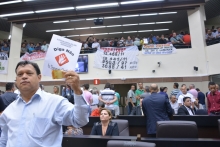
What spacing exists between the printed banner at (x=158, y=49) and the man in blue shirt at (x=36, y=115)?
9117mm

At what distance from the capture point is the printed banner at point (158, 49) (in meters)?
9.91

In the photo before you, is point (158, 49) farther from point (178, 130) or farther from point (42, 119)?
point (42, 119)

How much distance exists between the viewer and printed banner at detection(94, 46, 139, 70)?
10023 mm

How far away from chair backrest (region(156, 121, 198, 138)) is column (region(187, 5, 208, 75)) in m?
8.00

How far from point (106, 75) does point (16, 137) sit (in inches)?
356

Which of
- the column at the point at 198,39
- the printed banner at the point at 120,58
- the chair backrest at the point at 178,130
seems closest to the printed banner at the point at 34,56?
the printed banner at the point at 120,58

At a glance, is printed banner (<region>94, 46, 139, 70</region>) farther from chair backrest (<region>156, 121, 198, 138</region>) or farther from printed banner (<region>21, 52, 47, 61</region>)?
chair backrest (<region>156, 121, 198, 138</region>)

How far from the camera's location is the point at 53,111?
1.29 metres

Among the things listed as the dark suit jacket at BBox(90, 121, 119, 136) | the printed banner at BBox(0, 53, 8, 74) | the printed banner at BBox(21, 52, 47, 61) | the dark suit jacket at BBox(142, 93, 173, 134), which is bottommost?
the dark suit jacket at BBox(90, 121, 119, 136)

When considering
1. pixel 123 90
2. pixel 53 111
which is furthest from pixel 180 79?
pixel 53 111

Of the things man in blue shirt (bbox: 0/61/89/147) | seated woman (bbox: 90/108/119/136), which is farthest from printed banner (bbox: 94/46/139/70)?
man in blue shirt (bbox: 0/61/89/147)

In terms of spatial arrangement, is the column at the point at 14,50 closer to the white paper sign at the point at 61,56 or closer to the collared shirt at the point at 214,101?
the collared shirt at the point at 214,101

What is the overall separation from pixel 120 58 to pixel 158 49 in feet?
6.48

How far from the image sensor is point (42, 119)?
1270mm
